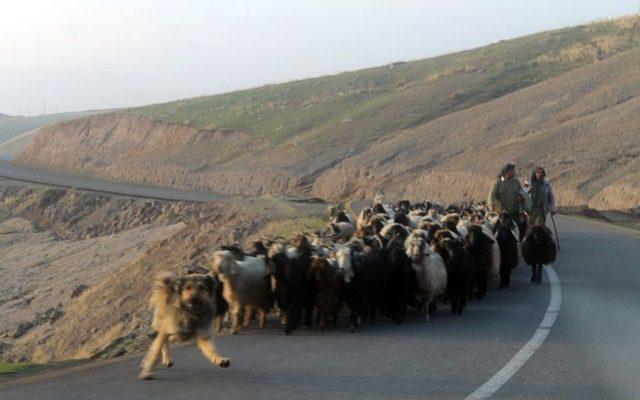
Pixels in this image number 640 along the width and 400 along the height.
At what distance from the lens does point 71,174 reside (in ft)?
248

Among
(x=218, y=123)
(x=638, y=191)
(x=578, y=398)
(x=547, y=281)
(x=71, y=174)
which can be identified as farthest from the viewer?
(x=218, y=123)

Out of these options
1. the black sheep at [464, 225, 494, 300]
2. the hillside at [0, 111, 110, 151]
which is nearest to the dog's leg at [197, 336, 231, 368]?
the black sheep at [464, 225, 494, 300]

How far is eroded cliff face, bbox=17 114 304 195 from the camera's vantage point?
2670 inches

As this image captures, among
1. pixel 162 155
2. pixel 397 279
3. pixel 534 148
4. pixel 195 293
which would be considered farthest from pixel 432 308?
pixel 162 155

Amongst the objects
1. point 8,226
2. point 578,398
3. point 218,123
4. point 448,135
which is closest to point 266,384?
point 578,398

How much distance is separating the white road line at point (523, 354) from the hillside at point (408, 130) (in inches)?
1033

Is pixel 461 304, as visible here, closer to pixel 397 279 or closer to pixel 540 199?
pixel 397 279

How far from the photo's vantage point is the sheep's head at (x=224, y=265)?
14609mm

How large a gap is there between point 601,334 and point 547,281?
639cm

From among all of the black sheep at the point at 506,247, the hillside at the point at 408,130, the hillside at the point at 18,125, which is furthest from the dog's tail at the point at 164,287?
Result: the hillside at the point at 18,125

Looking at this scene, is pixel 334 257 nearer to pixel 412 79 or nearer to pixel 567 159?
pixel 567 159

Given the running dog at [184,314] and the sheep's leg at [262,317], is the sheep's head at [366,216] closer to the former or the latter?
the sheep's leg at [262,317]

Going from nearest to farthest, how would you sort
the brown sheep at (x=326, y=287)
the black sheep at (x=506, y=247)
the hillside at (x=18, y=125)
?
the brown sheep at (x=326, y=287) → the black sheep at (x=506, y=247) → the hillside at (x=18, y=125)

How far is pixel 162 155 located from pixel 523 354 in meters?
70.0
